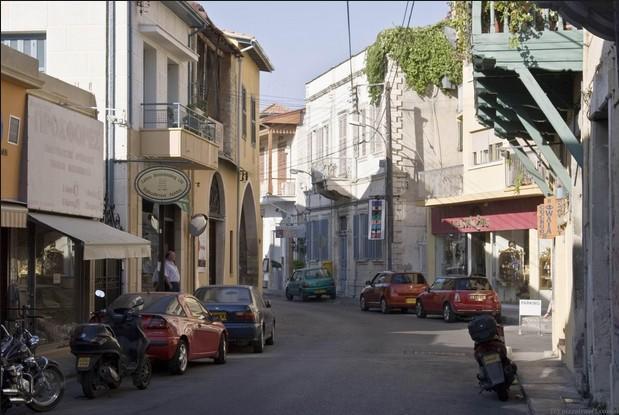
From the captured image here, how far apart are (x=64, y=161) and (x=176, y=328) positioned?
4848 mm

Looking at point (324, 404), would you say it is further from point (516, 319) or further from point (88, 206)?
point (516, 319)

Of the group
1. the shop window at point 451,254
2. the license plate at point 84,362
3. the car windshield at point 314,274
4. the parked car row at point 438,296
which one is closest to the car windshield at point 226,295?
the license plate at point 84,362

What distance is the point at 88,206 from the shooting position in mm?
20047

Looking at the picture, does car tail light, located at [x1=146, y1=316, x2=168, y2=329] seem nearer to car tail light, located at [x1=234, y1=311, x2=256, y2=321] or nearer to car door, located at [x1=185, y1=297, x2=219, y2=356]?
car door, located at [x1=185, y1=297, x2=219, y2=356]

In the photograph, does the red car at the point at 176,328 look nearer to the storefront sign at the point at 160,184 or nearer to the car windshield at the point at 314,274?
the storefront sign at the point at 160,184

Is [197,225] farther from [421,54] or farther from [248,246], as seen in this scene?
[421,54]

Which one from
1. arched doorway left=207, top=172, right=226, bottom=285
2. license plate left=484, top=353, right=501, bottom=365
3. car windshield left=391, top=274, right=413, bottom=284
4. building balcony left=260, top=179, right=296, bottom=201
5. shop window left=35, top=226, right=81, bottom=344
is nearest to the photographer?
license plate left=484, top=353, right=501, bottom=365

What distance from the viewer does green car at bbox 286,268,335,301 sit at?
152 ft

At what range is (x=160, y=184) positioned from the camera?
21.3 m

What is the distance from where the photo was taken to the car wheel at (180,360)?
15.8 meters

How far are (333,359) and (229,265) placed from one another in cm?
1635

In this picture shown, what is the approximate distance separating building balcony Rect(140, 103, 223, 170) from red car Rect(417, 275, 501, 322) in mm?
8860

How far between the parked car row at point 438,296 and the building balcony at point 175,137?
29.3ft

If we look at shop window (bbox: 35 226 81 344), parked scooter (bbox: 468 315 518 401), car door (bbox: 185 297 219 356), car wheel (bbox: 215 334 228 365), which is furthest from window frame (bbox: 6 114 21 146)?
parked scooter (bbox: 468 315 518 401)
